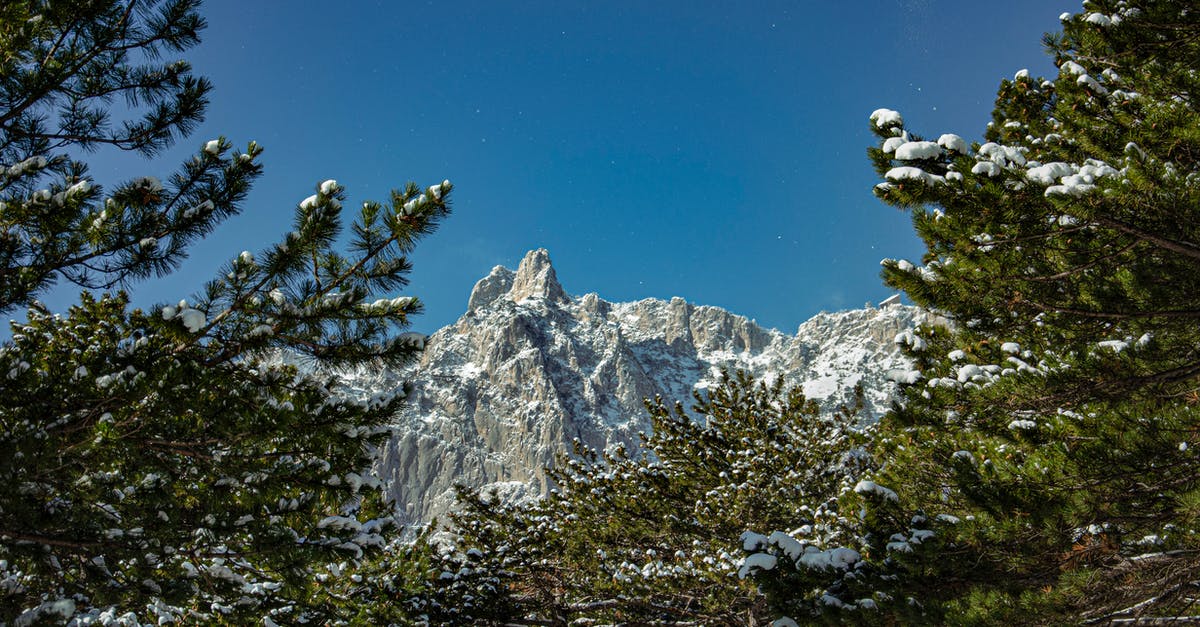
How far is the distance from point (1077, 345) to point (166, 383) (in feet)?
21.0

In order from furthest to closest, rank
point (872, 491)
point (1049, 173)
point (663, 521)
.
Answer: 1. point (663, 521)
2. point (872, 491)
3. point (1049, 173)

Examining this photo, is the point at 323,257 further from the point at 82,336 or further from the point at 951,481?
the point at 951,481

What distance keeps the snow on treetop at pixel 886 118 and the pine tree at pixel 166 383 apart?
116 inches

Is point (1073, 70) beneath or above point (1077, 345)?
above

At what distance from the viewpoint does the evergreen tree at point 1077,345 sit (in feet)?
10.9

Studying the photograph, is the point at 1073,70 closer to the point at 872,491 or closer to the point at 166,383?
the point at 872,491

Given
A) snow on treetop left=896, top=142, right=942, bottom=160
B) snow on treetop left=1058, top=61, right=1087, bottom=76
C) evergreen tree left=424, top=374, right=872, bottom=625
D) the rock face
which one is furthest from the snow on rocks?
the rock face

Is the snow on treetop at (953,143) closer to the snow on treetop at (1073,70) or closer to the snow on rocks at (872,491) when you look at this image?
the snow on treetop at (1073,70)

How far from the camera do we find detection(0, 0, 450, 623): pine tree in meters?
3.59

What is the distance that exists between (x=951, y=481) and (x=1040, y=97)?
15.0 feet

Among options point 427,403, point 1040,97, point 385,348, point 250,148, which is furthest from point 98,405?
point 427,403

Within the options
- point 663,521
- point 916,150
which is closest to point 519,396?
point 663,521

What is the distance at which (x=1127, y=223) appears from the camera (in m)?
3.23

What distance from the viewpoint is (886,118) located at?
11.5 ft
